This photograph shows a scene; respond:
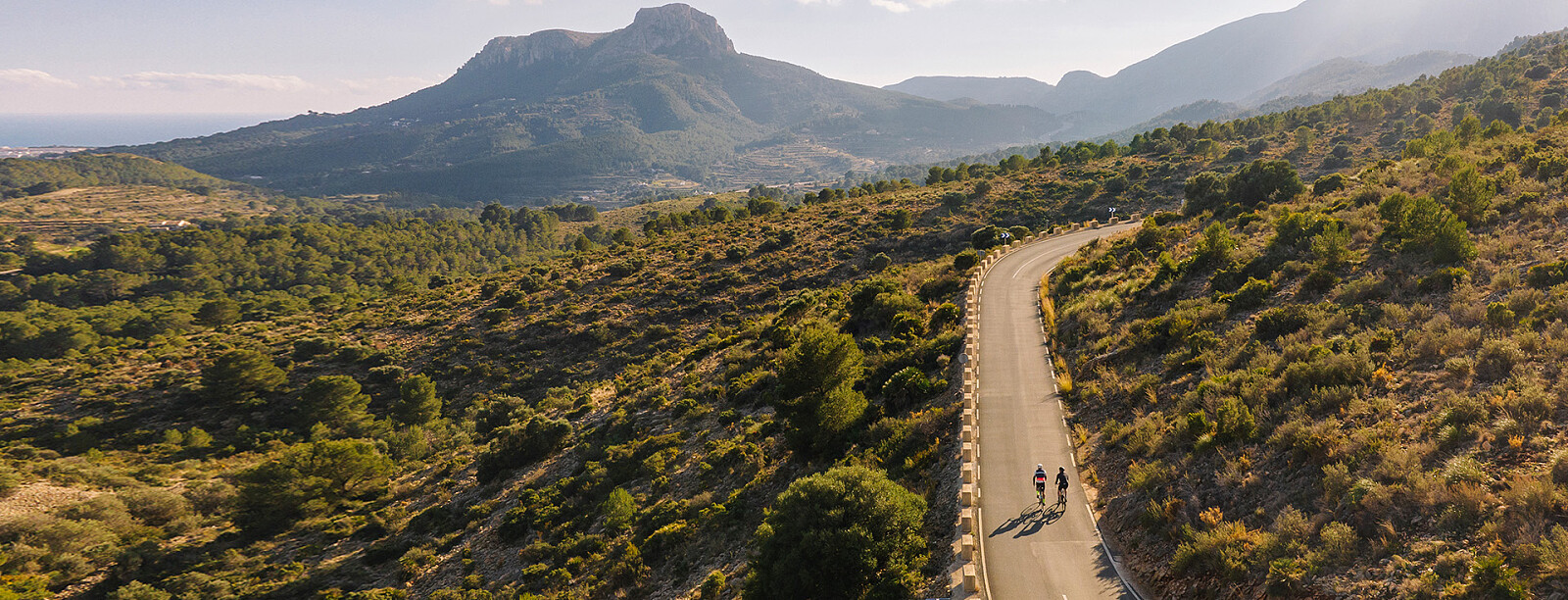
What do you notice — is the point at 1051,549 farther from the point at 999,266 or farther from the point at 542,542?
the point at 999,266

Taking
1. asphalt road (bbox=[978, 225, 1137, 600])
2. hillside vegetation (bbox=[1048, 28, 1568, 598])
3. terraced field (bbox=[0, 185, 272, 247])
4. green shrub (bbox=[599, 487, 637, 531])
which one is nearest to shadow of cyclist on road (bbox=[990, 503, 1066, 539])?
asphalt road (bbox=[978, 225, 1137, 600])

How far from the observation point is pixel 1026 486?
19734 millimetres

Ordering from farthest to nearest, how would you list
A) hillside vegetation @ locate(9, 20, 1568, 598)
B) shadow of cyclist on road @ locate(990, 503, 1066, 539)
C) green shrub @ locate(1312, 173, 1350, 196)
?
green shrub @ locate(1312, 173, 1350, 196) < shadow of cyclist on road @ locate(990, 503, 1066, 539) < hillside vegetation @ locate(9, 20, 1568, 598)

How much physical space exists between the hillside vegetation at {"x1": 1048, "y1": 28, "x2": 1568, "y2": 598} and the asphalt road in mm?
1089

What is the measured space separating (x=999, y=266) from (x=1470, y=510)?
3841cm

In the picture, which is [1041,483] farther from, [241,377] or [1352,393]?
[241,377]

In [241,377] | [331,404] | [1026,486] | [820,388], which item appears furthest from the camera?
[241,377]

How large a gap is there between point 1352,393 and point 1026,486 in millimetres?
9649

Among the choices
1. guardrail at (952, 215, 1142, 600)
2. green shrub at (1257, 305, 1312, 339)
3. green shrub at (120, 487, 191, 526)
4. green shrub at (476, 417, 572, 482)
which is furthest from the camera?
green shrub at (476, 417, 572, 482)

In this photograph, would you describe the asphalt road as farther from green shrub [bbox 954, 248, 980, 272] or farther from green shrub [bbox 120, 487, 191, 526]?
green shrub [bbox 120, 487, 191, 526]

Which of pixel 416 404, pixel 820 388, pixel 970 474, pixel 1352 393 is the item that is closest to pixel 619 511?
pixel 820 388

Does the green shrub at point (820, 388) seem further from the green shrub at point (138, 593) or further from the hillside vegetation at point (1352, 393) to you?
the green shrub at point (138, 593)

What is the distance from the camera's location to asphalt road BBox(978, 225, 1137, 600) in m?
15.3

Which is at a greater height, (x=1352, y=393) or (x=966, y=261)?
(x=966, y=261)
